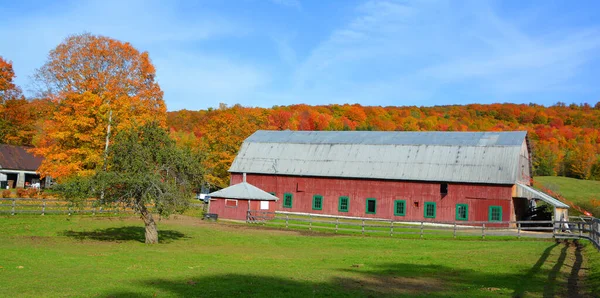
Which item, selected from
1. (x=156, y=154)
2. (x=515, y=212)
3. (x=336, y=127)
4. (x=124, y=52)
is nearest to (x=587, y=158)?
(x=336, y=127)

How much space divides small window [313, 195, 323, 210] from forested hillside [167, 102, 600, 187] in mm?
16550

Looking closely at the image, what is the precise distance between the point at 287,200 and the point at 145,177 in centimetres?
2626

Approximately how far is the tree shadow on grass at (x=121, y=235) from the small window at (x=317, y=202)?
18988mm

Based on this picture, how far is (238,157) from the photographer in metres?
53.1

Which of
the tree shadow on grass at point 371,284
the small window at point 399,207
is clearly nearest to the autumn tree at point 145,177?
the tree shadow on grass at point 371,284

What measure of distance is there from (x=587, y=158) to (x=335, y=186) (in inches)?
3255

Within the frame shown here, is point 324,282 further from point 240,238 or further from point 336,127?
point 336,127

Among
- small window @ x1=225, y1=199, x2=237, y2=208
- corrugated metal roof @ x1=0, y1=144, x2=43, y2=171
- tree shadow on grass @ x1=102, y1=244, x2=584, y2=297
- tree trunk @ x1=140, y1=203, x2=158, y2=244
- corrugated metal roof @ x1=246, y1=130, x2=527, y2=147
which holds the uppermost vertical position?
corrugated metal roof @ x1=246, y1=130, x2=527, y2=147

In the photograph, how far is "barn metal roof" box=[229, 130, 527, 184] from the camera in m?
43.7

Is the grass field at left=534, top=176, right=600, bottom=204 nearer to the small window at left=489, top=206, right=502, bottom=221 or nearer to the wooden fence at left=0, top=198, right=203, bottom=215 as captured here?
the small window at left=489, top=206, right=502, bottom=221

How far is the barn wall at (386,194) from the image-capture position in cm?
4234

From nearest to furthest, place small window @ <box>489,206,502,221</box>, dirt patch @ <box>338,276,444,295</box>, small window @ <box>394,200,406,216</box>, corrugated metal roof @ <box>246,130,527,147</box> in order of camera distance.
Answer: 1. dirt patch @ <box>338,276,444,295</box>
2. small window @ <box>489,206,502,221</box>
3. small window @ <box>394,200,406,216</box>
4. corrugated metal roof @ <box>246,130,527,147</box>

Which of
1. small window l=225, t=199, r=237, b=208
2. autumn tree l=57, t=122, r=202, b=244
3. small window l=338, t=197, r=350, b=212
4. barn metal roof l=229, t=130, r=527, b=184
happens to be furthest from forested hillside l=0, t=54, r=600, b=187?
small window l=338, t=197, r=350, b=212

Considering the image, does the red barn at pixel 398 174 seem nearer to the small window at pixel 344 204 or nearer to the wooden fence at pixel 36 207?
the small window at pixel 344 204
